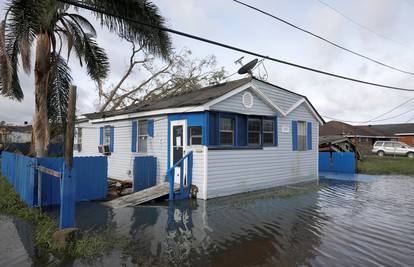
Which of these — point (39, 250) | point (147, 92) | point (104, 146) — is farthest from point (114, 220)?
point (147, 92)

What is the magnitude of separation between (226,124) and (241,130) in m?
0.77

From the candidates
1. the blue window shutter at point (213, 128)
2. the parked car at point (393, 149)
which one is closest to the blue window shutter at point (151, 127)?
the blue window shutter at point (213, 128)

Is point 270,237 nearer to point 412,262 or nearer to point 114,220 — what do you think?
point 412,262

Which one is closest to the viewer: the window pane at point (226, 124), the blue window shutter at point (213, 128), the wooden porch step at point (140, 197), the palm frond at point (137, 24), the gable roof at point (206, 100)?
the wooden porch step at point (140, 197)

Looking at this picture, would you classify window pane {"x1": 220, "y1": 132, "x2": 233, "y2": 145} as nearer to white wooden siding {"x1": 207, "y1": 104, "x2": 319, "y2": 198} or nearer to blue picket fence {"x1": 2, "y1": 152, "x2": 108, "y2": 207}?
white wooden siding {"x1": 207, "y1": 104, "x2": 319, "y2": 198}

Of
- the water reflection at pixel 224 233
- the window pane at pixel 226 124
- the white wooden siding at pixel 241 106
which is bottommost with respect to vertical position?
the water reflection at pixel 224 233

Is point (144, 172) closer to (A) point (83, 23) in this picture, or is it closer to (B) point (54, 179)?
(B) point (54, 179)

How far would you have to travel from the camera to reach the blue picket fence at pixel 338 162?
19.0 metres

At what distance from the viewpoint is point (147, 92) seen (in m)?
32.3

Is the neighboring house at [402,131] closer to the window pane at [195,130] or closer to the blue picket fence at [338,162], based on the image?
the blue picket fence at [338,162]

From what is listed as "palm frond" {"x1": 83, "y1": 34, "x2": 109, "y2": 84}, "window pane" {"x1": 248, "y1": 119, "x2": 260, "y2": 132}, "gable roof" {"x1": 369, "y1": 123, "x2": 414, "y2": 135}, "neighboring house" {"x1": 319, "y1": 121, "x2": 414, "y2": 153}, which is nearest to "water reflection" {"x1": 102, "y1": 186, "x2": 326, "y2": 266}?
"window pane" {"x1": 248, "y1": 119, "x2": 260, "y2": 132}

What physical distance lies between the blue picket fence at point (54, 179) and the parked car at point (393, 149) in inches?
1270

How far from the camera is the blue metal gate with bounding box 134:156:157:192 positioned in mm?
10945

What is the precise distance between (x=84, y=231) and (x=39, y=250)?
1076mm
